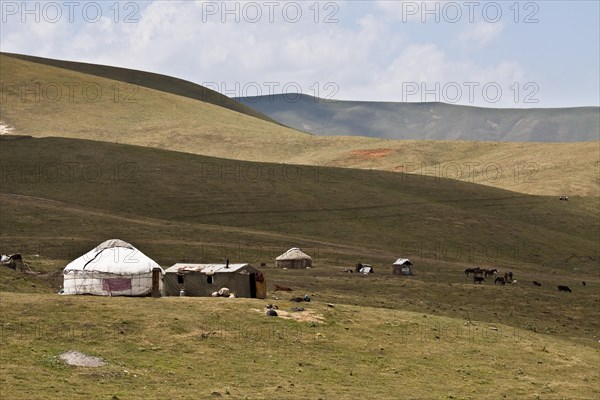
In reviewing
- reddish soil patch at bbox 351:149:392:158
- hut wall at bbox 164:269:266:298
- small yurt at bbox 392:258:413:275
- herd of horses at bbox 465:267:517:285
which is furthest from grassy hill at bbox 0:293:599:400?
reddish soil patch at bbox 351:149:392:158

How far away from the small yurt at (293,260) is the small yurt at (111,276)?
2592 centimetres

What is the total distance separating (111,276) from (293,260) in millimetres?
28174

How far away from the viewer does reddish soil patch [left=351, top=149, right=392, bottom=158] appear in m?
192

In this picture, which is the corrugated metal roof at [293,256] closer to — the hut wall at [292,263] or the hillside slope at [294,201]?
the hut wall at [292,263]

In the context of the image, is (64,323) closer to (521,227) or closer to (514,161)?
(521,227)

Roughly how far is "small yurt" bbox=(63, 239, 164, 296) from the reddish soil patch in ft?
440

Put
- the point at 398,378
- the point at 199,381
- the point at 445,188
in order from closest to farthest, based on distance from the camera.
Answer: the point at 199,381 → the point at 398,378 → the point at 445,188

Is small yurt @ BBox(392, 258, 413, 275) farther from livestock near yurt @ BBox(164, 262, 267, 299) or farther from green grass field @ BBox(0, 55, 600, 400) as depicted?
livestock near yurt @ BBox(164, 262, 267, 299)

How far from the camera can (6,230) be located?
3688 inches

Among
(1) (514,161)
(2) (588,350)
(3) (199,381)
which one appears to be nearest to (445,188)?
(1) (514,161)

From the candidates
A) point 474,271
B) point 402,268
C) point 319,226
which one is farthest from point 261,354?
point 319,226

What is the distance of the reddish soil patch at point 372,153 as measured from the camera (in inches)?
7579

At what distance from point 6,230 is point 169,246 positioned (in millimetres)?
15299

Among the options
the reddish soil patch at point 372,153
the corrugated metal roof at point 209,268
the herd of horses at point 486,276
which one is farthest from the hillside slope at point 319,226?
the reddish soil patch at point 372,153
